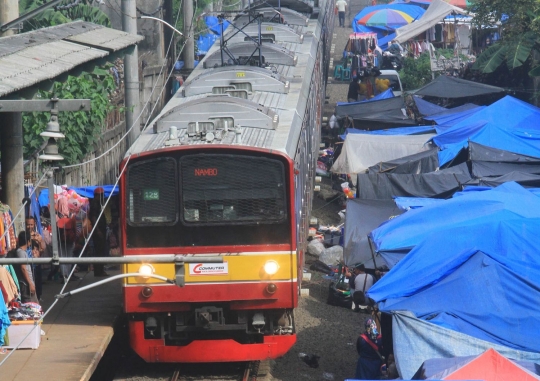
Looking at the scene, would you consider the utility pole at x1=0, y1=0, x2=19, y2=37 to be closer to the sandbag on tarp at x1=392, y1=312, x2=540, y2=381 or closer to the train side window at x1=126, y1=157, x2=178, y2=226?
the train side window at x1=126, y1=157, x2=178, y2=226

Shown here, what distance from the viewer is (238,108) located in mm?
10336

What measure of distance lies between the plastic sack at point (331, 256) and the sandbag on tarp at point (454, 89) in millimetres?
9665

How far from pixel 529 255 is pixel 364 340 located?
6.70 ft

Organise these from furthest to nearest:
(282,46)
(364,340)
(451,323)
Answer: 1. (282,46)
2. (364,340)
3. (451,323)

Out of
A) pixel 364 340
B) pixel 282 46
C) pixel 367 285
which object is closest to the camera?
pixel 364 340

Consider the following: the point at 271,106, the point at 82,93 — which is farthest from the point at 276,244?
the point at 82,93

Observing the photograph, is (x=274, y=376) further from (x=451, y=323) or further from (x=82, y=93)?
(x=82, y=93)

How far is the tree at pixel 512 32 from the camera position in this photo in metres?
23.8

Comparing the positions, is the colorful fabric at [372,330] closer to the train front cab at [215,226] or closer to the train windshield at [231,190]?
the train front cab at [215,226]

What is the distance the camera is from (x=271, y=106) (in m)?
11.2

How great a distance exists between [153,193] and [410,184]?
6991 millimetres

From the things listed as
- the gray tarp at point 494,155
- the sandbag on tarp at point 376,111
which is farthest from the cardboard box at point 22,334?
the sandbag on tarp at point 376,111

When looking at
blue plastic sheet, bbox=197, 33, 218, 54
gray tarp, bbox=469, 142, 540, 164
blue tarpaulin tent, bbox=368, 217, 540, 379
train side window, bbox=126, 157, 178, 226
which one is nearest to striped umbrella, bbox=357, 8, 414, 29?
blue plastic sheet, bbox=197, 33, 218, 54

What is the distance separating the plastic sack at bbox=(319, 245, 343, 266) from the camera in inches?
608
